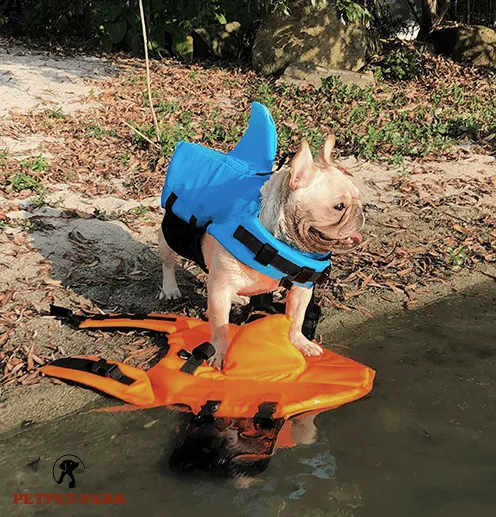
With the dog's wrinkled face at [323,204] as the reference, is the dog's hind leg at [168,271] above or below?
below

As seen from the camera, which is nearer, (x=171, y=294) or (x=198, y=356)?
(x=198, y=356)

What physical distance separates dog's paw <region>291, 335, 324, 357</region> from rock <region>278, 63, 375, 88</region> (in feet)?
26.3

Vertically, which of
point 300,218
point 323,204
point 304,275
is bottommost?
point 304,275

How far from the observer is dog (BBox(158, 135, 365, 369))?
3.94 metres

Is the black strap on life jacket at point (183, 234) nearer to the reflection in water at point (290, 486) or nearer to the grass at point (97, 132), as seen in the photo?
the reflection in water at point (290, 486)

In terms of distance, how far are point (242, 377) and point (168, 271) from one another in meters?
1.43

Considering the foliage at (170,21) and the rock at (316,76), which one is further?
the foliage at (170,21)

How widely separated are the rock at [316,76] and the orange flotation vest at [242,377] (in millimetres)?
8227

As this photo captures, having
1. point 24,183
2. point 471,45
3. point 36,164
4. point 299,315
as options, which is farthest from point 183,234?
point 471,45

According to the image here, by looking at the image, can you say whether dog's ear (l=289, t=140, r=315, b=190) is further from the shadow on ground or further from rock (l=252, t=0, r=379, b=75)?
rock (l=252, t=0, r=379, b=75)

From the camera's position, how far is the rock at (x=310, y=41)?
1279cm

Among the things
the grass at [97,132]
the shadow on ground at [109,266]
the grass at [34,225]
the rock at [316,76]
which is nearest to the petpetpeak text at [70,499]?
the shadow on ground at [109,266]

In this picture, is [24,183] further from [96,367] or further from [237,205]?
[237,205]

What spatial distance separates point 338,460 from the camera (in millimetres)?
3959
